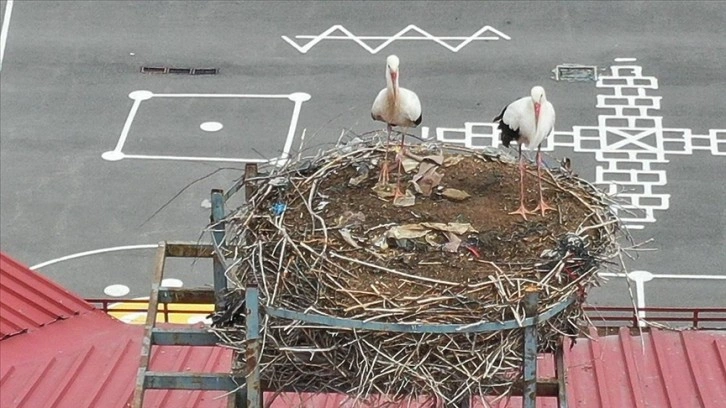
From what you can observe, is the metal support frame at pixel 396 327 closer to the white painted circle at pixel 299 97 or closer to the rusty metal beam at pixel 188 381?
the rusty metal beam at pixel 188 381

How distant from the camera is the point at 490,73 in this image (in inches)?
1176

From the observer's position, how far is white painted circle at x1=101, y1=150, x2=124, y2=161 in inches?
1078

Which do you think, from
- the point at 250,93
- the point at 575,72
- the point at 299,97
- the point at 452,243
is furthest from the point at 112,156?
the point at 452,243

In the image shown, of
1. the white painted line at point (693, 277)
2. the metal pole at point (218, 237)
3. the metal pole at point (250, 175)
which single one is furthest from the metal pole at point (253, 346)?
the white painted line at point (693, 277)

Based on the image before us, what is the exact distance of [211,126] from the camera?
2831 cm

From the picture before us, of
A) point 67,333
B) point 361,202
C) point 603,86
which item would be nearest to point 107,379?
point 67,333

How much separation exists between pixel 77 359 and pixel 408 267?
6645mm

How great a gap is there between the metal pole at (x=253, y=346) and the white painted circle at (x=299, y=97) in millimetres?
19931

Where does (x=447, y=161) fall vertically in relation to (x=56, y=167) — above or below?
below

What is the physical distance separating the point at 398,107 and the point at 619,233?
2.41 metres

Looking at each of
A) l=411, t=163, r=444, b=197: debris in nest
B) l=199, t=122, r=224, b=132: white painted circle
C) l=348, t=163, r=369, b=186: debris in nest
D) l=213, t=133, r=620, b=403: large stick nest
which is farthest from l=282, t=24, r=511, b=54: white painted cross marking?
l=213, t=133, r=620, b=403: large stick nest

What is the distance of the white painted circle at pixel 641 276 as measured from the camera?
76.1ft

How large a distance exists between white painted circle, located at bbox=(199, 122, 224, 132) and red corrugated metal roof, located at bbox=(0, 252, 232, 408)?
1183cm

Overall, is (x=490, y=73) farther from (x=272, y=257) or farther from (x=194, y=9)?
(x=272, y=257)
